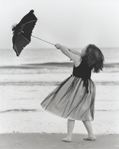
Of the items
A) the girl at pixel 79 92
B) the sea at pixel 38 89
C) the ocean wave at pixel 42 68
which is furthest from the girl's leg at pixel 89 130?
the ocean wave at pixel 42 68

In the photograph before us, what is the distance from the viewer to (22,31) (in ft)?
7.76

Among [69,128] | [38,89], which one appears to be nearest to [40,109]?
[38,89]

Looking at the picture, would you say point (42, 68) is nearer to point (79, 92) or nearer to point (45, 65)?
point (45, 65)

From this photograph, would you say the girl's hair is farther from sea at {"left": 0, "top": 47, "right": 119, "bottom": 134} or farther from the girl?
sea at {"left": 0, "top": 47, "right": 119, "bottom": 134}

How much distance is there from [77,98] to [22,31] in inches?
25.7

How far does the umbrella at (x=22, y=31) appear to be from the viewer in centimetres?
235

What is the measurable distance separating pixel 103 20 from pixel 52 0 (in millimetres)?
820

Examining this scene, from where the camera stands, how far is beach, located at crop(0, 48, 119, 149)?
100 inches

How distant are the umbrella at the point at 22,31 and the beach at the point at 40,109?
2.51 ft

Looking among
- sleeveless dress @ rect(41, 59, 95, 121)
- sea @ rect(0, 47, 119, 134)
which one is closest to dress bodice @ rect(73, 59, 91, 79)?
sleeveless dress @ rect(41, 59, 95, 121)

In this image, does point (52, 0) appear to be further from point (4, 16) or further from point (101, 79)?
point (101, 79)

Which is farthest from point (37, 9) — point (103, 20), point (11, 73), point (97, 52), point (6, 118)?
point (11, 73)

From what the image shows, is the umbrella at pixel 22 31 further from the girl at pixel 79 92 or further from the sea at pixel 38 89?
the sea at pixel 38 89

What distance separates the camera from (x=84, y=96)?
7.74 feet
